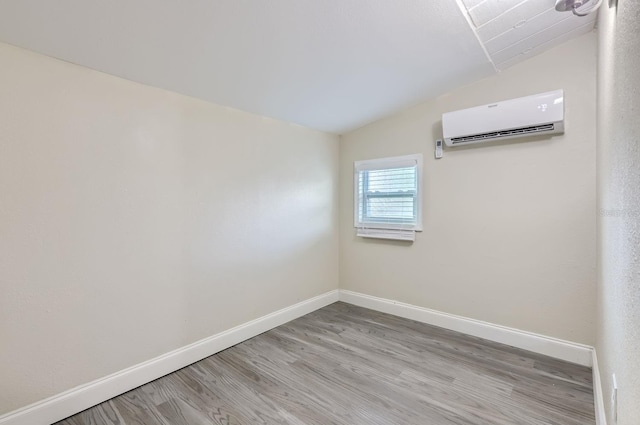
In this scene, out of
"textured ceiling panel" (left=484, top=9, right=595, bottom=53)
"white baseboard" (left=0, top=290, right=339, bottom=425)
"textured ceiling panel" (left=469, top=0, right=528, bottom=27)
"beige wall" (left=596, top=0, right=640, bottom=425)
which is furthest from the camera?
"textured ceiling panel" (left=484, top=9, right=595, bottom=53)

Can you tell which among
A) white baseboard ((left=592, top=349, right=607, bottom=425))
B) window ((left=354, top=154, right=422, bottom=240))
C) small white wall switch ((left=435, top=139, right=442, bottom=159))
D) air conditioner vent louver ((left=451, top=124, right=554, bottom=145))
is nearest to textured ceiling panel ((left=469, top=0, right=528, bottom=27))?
air conditioner vent louver ((left=451, top=124, right=554, bottom=145))

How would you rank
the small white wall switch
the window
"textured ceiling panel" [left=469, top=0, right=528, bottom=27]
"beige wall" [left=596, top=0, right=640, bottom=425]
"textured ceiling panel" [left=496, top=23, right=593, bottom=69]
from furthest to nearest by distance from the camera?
1. the window
2. the small white wall switch
3. "textured ceiling panel" [left=496, top=23, right=593, bottom=69]
4. "textured ceiling panel" [left=469, top=0, right=528, bottom=27]
5. "beige wall" [left=596, top=0, right=640, bottom=425]

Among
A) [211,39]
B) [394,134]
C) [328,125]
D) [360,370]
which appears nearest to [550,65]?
[394,134]

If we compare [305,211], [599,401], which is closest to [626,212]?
[599,401]

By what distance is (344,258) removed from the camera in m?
3.77

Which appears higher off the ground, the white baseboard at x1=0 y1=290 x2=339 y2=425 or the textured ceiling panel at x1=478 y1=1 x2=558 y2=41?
the textured ceiling panel at x1=478 y1=1 x2=558 y2=41

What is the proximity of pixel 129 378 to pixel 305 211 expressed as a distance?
2.08m

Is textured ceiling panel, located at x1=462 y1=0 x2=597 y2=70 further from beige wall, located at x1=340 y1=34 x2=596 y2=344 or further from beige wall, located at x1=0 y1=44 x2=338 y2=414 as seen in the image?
beige wall, located at x1=0 y1=44 x2=338 y2=414

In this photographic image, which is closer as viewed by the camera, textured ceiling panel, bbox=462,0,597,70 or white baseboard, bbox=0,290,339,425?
white baseboard, bbox=0,290,339,425

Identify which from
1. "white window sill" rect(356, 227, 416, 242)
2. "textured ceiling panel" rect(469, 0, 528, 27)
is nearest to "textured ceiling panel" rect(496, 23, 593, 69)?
"textured ceiling panel" rect(469, 0, 528, 27)

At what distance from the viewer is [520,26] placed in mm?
2014

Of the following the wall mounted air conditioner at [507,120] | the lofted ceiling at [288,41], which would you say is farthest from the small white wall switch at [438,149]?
the lofted ceiling at [288,41]

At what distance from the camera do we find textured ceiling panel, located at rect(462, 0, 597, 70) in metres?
1.83

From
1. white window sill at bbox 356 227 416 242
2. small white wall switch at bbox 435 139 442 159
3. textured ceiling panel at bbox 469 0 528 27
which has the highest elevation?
textured ceiling panel at bbox 469 0 528 27
